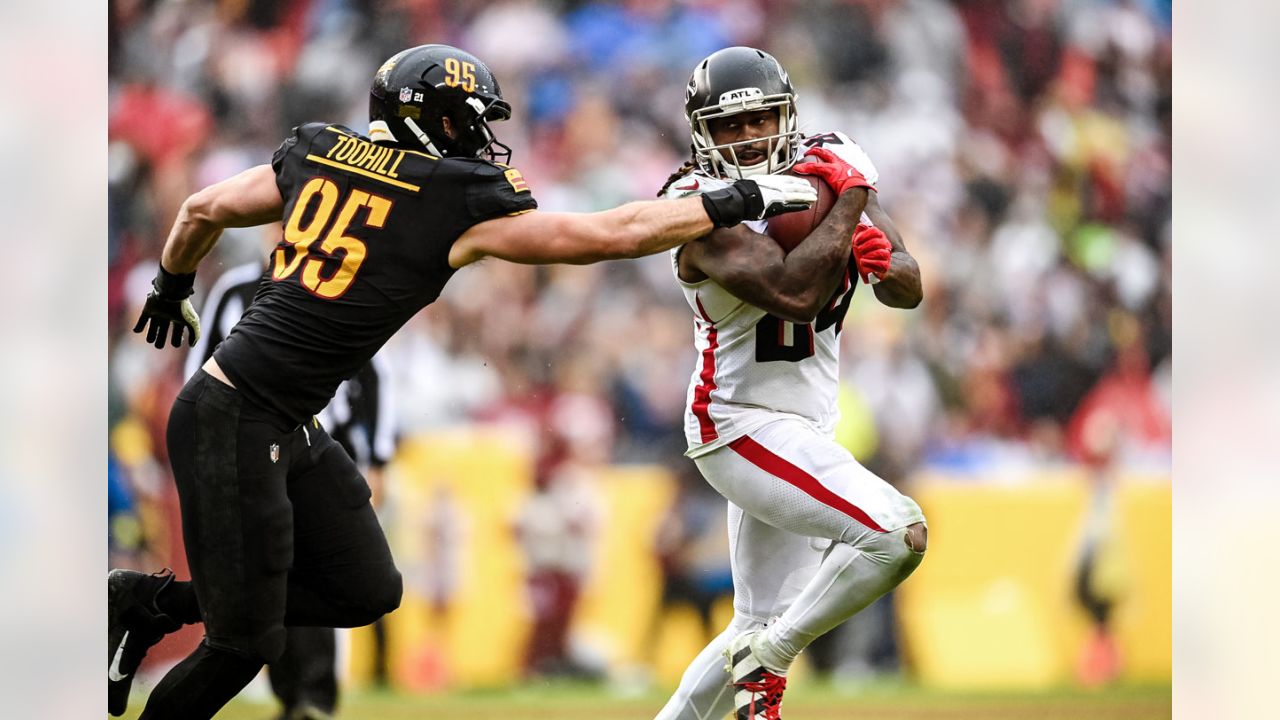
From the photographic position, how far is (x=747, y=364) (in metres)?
3.79

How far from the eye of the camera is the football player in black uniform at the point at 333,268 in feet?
11.4

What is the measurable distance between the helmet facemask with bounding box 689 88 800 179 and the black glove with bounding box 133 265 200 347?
63.5 inches

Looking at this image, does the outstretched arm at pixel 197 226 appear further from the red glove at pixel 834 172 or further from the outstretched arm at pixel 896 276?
the outstretched arm at pixel 896 276

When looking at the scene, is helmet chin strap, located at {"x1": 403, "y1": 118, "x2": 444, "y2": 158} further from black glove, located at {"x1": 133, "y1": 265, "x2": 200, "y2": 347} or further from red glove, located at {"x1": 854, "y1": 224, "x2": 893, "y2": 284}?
red glove, located at {"x1": 854, "y1": 224, "x2": 893, "y2": 284}

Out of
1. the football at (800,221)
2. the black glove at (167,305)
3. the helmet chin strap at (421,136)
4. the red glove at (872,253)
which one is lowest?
the black glove at (167,305)

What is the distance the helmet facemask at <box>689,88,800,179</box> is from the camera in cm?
370

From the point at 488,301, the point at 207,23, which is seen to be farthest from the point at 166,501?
the point at 207,23

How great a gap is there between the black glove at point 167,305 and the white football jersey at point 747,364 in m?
1.55

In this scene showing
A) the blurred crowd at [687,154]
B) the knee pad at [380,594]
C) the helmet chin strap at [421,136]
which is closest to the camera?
the helmet chin strap at [421,136]

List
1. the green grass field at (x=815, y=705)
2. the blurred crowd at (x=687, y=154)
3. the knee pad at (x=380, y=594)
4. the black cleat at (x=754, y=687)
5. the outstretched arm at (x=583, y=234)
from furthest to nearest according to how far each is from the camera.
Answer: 1. the blurred crowd at (x=687, y=154)
2. the green grass field at (x=815, y=705)
3. the knee pad at (x=380, y=594)
4. the black cleat at (x=754, y=687)
5. the outstretched arm at (x=583, y=234)

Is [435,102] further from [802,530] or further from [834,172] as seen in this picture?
[802,530]

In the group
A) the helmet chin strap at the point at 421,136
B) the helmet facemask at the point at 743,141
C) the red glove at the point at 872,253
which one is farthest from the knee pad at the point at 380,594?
the red glove at the point at 872,253

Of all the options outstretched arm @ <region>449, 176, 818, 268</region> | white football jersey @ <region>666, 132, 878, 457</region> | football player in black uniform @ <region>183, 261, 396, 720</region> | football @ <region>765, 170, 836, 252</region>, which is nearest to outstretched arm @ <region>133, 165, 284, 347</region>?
outstretched arm @ <region>449, 176, 818, 268</region>

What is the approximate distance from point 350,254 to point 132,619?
57.9 inches
